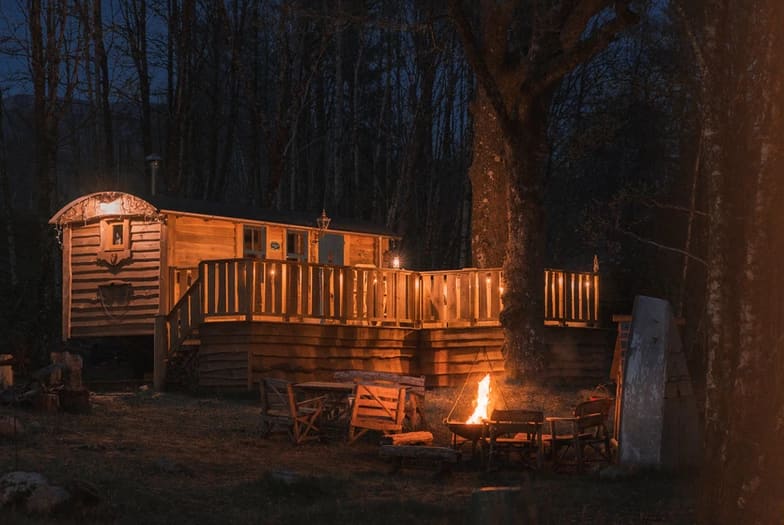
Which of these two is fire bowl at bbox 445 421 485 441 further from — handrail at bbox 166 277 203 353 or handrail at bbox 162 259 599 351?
handrail at bbox 166 277 203 353

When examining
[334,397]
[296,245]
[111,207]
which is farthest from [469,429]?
[111,207]

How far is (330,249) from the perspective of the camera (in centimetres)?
2505

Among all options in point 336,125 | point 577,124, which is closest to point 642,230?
point 577,124

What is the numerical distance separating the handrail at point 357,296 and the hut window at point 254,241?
10.0 feet

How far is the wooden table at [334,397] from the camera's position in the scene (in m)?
15.0

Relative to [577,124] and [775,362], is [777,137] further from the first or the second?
[577,124]

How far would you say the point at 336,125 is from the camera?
34500mm

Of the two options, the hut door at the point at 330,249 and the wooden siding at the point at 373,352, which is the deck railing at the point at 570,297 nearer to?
the wooden siding at the point at 373,352

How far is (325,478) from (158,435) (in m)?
3.58

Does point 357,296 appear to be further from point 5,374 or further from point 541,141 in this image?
point 5,374

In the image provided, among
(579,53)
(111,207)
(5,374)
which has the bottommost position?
(5,374)

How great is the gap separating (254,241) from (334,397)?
853 centimetres

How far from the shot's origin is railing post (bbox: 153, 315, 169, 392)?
796 inches

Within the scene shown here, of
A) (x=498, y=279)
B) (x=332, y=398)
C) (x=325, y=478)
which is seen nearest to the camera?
(x=325, y=478)
